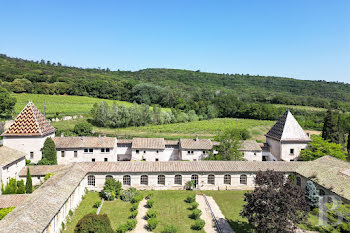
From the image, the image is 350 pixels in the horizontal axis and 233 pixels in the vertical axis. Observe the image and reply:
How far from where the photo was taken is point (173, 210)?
24.5 m

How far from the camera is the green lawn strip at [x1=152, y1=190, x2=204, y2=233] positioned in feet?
70.6

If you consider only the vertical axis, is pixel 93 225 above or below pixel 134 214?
above

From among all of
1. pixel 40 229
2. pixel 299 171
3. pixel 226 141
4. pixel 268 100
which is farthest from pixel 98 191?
pixel 268 100

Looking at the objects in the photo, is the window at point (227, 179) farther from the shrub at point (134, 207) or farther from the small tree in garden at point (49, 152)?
the small tree in garden at point (49, 152)

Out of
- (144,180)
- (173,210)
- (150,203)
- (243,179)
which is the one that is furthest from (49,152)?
(243,179)

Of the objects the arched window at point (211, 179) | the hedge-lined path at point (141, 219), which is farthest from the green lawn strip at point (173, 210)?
the arched window at point (211, 179)

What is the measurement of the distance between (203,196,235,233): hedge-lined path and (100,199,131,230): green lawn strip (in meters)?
8.53

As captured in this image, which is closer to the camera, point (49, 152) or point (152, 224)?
point (152, 224)

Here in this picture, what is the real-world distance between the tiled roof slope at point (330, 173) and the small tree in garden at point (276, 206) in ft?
26.9

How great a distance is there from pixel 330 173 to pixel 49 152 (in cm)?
3575

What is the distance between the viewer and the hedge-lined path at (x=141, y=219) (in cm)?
2055

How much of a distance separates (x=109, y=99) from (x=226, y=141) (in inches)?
3016

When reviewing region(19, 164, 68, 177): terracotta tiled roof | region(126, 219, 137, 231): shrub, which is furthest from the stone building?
region(126, 219, 137, 231): shrub

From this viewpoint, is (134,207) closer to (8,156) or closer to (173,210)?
(173,210)
